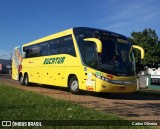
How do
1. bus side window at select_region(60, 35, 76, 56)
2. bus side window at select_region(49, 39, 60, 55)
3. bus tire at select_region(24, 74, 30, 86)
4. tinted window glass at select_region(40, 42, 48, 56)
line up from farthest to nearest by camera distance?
1. bus tire at select_region(24, 74, 30, 86)
2. tinted window glass at select_region(40, 42, 48, 56)
3. bus side window at select_region(49, 39, 60, 55)
4. bus side window at select_region(60, 35, 76, 56)

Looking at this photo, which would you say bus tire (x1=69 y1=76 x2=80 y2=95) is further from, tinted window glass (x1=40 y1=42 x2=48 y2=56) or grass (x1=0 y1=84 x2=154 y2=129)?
grass (x1=0 y1=84 x2=154 y2=129)

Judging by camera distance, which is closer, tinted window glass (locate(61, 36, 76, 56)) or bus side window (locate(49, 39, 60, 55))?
tinted window glass (locate(61, 36, 76, 56))

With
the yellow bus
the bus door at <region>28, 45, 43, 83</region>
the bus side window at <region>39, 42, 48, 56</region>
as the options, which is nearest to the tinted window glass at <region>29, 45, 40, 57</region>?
the bus door at <region>28, 45, 43, 83</region>

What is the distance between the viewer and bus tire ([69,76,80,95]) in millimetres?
17781

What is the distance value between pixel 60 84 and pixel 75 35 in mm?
3245

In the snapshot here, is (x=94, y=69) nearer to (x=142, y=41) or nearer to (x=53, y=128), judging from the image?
(x=53, y=128)

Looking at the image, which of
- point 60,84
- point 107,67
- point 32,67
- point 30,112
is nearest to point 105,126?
point 30,112

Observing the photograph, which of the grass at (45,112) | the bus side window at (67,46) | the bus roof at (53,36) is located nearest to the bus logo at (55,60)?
the bus side window at (67,46)

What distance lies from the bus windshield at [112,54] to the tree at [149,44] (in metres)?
28.9

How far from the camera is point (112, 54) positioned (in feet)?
54.5

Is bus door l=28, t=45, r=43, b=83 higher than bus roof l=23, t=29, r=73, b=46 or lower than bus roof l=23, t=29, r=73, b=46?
lower

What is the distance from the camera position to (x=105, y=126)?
8375 millimetres

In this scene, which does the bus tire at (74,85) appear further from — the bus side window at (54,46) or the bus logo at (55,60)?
the bus side window at (54,46)

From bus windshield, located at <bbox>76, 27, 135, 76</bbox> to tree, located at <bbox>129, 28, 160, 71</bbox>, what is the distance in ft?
94.8
